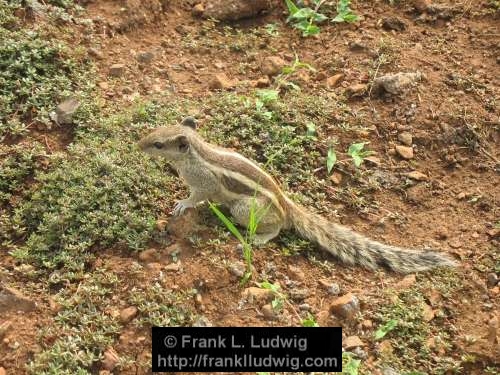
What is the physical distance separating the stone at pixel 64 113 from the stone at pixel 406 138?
10.9ft

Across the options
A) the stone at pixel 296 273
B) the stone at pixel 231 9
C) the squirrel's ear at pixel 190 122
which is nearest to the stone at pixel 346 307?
the stone at pixel 296 273

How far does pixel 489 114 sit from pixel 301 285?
3152 millimetres

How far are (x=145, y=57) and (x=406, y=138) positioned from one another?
3.07m

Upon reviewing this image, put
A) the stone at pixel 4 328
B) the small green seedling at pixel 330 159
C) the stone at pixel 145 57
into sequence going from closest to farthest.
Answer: the stone at pixel 4 328 < the small green seedling at pixel 330 159 < the stone at pixel 145 57

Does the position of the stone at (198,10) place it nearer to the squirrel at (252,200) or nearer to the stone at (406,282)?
the squirrel at (252,200)

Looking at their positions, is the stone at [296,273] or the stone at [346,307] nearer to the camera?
the stone at [346,307]

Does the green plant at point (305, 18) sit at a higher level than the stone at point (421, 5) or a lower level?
lower

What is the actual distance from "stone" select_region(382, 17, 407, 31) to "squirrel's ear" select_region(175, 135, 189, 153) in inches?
144

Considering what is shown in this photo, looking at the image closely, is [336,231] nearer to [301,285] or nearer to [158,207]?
[301,285]

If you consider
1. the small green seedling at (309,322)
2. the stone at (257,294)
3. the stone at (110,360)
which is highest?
the stone at (257,294)

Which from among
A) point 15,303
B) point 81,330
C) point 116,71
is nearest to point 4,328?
point 15,303

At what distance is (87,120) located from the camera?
6.29m

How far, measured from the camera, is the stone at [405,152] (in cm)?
641

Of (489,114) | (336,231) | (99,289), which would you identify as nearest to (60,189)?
(99,289)
